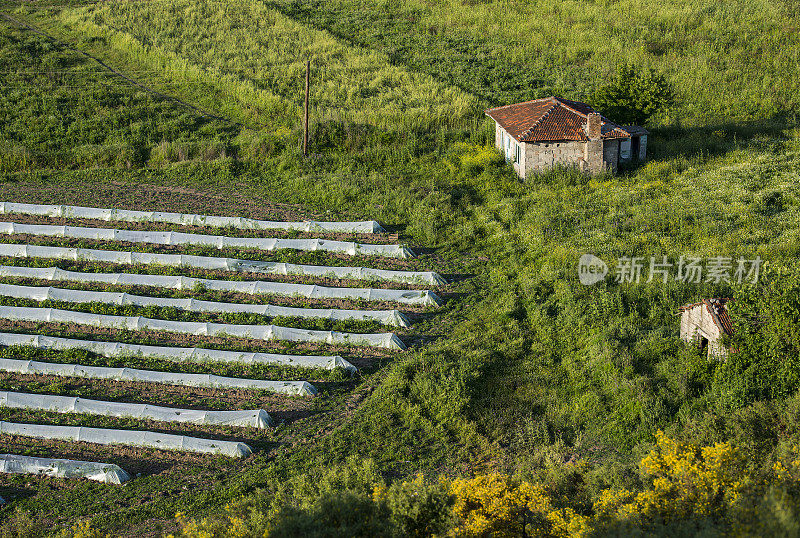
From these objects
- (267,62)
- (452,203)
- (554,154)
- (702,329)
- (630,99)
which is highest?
(267,62)

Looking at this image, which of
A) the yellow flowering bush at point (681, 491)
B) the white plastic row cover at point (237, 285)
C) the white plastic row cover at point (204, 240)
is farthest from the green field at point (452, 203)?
the white plastic row cover at point (204, 240)

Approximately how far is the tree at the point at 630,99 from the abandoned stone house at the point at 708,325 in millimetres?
15288

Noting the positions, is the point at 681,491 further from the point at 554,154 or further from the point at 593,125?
the point at 593,125

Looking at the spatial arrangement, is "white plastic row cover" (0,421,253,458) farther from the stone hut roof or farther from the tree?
the tree

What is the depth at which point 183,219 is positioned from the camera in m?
27.0

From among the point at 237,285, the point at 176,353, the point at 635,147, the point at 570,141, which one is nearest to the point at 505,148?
the point at 570,141

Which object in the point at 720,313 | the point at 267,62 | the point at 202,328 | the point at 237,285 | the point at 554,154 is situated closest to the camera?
the point at 720,313

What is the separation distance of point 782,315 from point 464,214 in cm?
1310

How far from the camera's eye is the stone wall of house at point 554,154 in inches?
1129

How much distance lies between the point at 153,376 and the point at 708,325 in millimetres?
14237

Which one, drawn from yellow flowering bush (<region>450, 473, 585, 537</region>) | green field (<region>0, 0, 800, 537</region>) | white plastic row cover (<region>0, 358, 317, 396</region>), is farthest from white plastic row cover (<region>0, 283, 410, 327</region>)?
yellow flowering bush (<region>450, 473, 585, 537</region>)

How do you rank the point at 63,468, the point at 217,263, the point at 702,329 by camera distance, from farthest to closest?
the point at 217,263 < the point at 702,329 < the point at 63,468

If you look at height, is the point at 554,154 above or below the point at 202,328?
above

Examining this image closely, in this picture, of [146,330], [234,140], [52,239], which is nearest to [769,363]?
[146,330]
